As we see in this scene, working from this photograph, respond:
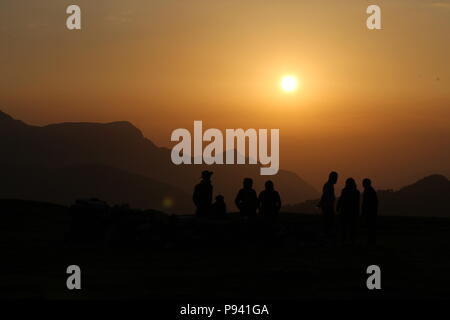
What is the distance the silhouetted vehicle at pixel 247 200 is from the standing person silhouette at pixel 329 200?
6.53 feet

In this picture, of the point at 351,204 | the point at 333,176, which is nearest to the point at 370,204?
the point at 351,204

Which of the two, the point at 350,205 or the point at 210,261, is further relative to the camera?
the point at 350,205

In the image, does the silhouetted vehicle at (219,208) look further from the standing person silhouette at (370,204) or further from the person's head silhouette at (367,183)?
the person's head silhouette at (367,183)

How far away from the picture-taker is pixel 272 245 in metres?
23.3

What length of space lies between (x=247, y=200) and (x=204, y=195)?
1.29 m

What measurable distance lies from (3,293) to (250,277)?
4863 mm

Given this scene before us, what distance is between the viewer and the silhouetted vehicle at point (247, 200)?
22.9 metres

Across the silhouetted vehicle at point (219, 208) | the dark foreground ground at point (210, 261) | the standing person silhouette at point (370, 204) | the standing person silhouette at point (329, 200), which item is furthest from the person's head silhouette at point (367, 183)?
the silhouetted vehicle at point (219, 208)

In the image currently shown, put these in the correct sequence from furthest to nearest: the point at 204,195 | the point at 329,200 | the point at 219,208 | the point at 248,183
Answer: the point at 219,208 → the point at 329,200 → the point at 204,195 → the point at 248,183

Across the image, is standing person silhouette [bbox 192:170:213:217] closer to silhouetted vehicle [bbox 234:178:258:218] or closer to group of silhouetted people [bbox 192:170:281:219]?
group of silhouetted people [bbox 192:170:281:219]

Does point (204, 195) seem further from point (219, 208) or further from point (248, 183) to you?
point (248, 183)

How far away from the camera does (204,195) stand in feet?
75.6
